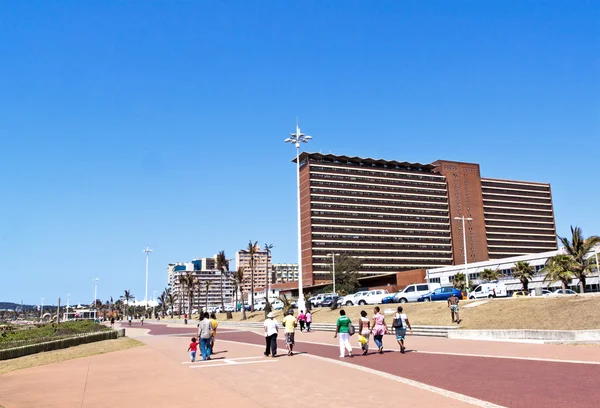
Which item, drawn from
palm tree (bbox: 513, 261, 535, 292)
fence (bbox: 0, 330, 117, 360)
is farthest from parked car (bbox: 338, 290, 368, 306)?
fence (bbox: 0, 330, 117, 360)

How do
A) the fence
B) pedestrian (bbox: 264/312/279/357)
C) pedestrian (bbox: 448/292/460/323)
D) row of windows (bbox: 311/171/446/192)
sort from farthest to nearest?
row of windows (bbox: 311/171/446/192) → pedestrian (bbox: 448/292/460/323) → the fence → pedestrian (bbox: 264/312/279/357)

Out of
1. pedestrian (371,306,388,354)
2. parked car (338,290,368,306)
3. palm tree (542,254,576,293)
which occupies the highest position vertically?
palm tree (542,254,576,293)

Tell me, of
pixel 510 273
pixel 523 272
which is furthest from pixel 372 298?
pixel 510 273

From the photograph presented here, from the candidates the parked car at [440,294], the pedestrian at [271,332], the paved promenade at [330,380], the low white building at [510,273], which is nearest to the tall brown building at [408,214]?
the low white building at [510,273]

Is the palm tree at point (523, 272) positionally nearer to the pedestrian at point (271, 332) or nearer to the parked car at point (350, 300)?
the parked car at point (350, 300)

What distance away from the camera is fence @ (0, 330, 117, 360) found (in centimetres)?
2128

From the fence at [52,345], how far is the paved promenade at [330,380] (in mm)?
4975

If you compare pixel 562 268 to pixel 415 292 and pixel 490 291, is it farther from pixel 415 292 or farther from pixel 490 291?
pixel 415 292

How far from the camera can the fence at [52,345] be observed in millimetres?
21277

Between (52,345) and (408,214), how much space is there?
451 feet

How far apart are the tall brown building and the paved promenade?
114586 millimetres

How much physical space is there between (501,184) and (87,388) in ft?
579

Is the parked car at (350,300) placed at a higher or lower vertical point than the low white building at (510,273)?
lower

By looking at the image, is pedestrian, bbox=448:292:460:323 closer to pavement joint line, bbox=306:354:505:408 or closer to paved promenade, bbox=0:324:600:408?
paved promenade, bbox=0:324:600:408
